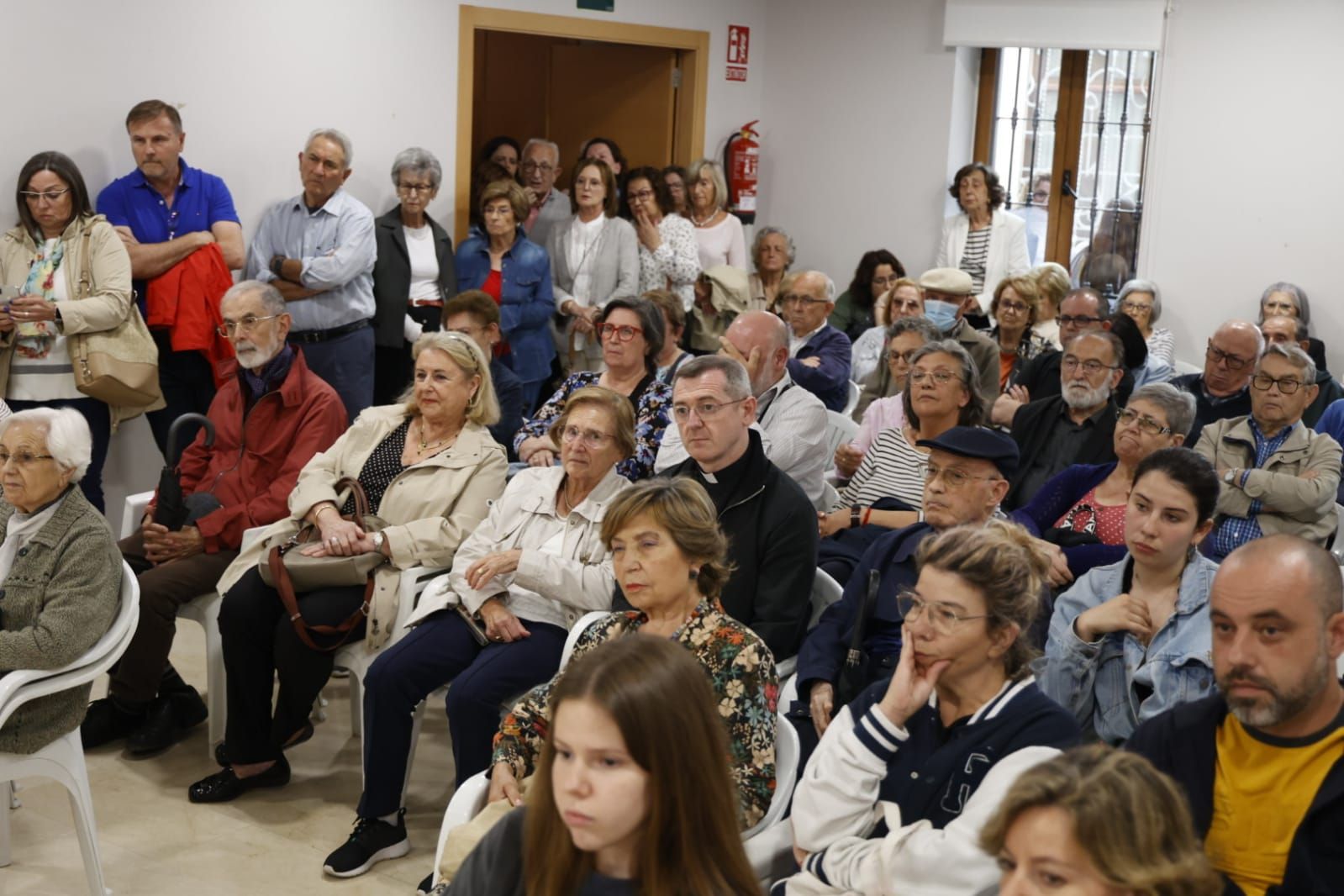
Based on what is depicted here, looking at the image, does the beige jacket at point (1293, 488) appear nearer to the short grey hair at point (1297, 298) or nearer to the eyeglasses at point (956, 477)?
the eyeglasses at point (956, 477)

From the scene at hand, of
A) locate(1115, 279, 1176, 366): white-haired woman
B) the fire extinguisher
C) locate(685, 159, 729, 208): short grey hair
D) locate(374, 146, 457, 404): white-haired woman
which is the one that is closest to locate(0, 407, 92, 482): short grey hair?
locate(374, 146, 457, 404): white-haired woman

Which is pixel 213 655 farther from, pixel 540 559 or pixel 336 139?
pixel 336 139

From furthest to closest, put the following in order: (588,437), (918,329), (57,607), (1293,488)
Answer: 1. (918,329)
2. (1293,488)
3. (588,437)
4. (57,607)

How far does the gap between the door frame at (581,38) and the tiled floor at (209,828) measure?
3299 millimetres

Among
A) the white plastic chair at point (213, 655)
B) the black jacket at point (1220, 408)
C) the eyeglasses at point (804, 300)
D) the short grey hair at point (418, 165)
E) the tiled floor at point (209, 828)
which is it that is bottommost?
the tiled floor at point (209, 828)

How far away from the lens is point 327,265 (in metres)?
5.61

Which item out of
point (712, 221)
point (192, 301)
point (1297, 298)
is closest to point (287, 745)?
point (192, 301)

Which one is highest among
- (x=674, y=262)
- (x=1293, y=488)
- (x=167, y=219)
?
(x=167, y=219)

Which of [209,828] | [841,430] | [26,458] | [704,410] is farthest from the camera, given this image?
[841,430]

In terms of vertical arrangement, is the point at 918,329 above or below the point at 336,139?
below

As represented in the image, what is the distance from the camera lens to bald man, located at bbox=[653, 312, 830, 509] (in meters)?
4.12

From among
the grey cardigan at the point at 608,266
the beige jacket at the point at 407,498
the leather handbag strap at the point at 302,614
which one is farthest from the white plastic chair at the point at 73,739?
the grey cardigan at the point at 608,266

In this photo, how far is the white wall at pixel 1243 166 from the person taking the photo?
21.7ft

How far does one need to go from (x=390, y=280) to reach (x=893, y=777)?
13.5ft
